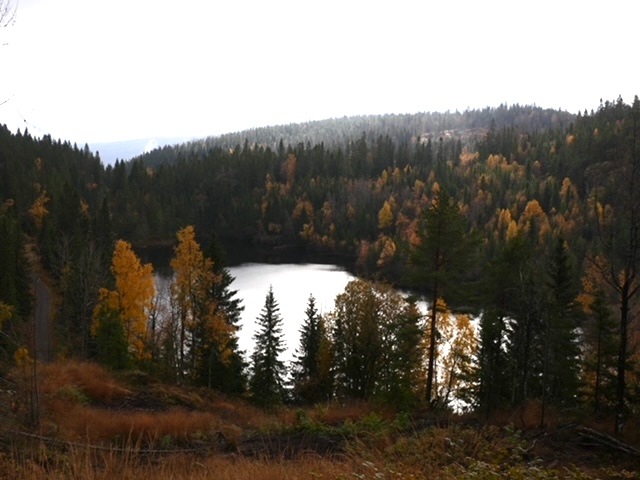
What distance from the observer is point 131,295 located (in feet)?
84.0

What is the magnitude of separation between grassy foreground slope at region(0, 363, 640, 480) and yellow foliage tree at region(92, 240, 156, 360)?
11.2 metres

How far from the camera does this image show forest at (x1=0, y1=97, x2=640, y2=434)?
16938 millimetres

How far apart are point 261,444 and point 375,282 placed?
2016 centimetres

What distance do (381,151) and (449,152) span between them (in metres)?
24.5

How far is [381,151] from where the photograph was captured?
129 metres

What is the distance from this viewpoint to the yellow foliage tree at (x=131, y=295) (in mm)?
25203

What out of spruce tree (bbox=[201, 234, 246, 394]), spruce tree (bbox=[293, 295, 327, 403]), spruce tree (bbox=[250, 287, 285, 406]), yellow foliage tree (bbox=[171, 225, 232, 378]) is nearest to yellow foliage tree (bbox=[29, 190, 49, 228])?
spruce tree (bbox=[201, 234, 246, 394])

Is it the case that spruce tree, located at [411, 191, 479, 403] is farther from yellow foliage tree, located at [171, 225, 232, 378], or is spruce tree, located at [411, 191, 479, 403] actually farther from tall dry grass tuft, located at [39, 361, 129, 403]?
yellow foliage tree, located at [171, 225, 232, 378]

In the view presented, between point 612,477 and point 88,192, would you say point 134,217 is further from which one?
point 612,477

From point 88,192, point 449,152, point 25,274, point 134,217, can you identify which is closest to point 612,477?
point 25,274

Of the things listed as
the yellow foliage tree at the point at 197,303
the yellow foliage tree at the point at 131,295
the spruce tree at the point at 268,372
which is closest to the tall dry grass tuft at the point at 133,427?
the yellow foliage tree at the point at 197,303

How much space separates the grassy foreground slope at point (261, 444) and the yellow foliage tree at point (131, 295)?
11248 mm

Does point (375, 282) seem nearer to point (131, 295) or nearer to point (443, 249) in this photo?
point (443, 249)

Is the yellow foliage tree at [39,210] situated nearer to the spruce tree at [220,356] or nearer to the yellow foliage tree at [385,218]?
the spruce tree at [220,356]
